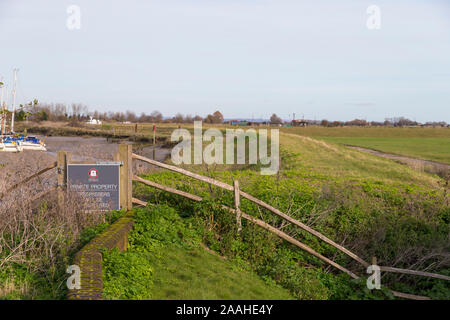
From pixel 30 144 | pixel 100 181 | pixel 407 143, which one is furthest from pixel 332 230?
pixel 407 143

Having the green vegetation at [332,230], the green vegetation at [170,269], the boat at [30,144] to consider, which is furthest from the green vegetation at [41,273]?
the boat at [30,144]

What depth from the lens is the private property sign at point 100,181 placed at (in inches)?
347

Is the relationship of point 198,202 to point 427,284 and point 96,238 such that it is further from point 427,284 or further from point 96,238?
point 427,284

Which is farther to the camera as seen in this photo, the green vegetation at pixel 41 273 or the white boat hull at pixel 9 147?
the white boat hull at pixel 9 147

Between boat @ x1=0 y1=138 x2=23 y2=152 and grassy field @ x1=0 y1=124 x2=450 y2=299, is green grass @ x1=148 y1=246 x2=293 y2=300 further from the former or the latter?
boat @ x1=0 y1=138 x2=23 y2=152

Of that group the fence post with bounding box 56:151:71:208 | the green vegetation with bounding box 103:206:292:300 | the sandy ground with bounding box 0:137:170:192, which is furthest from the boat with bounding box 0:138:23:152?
the green vegetation with bounding box 103:206:292:300

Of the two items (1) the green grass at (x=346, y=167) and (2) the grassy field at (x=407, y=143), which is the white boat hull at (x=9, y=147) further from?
(2) the grassy field at (x=407, y=143)

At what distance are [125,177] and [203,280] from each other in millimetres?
3511

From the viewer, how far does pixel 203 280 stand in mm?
6637

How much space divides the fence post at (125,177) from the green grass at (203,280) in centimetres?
193

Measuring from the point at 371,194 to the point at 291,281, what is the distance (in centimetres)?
723
